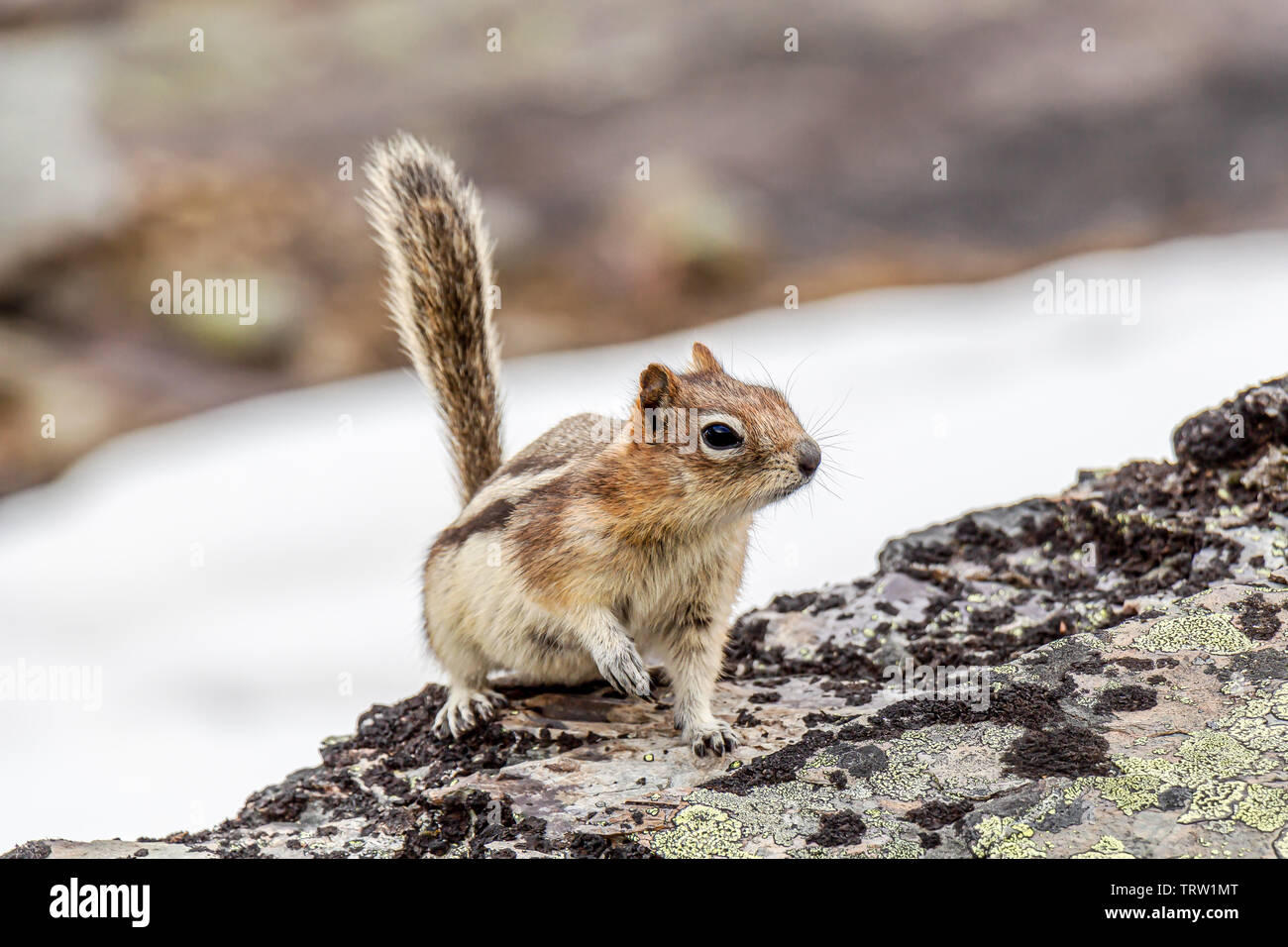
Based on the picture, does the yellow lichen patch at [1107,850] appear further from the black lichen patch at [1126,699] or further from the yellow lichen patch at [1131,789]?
the black lichen patch at [1126,699]

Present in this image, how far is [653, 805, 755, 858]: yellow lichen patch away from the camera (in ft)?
6.49

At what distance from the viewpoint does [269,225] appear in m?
8.86

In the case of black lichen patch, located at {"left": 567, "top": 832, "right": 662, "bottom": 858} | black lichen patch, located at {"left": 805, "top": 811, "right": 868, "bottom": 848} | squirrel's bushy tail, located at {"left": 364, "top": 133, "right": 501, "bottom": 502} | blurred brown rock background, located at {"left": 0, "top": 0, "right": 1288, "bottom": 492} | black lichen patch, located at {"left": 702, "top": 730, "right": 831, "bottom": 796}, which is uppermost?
blurred brown rock background, located at {"left": 0, "top": 0, "right": 1288, "bottom": 492}

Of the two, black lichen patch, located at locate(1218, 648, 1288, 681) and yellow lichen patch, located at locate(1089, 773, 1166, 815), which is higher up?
black lichen patch, located at locate(1218, 648, 1288, 681)

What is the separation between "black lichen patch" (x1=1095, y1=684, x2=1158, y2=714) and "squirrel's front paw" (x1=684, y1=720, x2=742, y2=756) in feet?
→ 2.14

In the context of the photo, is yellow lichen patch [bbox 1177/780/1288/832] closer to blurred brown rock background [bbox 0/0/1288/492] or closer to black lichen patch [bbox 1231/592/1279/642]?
black lichen patch [bbox 1231/592/1279/642]

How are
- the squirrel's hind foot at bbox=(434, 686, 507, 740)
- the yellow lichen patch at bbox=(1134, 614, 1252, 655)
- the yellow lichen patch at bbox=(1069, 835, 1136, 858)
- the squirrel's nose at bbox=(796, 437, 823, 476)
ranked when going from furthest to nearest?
the squirrel's hind foot at bbox=(434, 686, 507, 740) < the squirrel's nose at bbox=(796, 437, 823, 476) < the yellow lichen patch at bbox=(1134, 614, 1252, 655) < the yellow lichen patch at bbox=(1069, 835, 1136, 858)

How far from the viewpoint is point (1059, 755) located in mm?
2047

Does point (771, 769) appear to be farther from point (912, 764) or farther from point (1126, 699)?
point (1126, 699)

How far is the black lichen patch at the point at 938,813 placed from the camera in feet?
6.47

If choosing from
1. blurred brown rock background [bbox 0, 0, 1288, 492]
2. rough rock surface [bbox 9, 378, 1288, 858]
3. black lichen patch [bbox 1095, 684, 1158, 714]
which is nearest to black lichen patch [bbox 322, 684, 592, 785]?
rough rock surface [bbox 9, 378, 1288, 858]

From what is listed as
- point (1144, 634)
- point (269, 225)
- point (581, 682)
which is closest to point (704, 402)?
point (581, 682)
